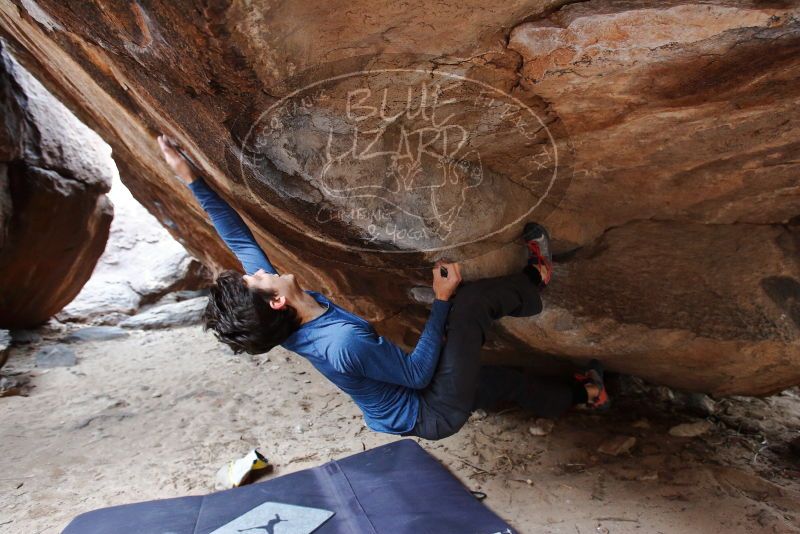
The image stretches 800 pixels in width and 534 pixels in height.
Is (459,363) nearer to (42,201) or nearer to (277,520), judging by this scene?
(277,520)

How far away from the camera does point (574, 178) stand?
2322mm

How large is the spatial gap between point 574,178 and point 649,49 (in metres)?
0.86

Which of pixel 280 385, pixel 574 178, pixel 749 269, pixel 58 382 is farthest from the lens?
pixel 58 382

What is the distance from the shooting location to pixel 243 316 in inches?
72.4

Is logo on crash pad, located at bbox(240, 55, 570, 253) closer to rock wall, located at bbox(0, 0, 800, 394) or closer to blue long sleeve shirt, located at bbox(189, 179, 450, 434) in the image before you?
rock wall, located at bbox(0, 0, 800, 394)

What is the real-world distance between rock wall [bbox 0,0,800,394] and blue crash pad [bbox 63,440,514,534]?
0.95 metres

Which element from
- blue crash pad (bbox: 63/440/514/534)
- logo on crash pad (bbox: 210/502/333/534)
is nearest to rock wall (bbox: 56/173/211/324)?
blue crash pad (bbox: 63/440/514/534)

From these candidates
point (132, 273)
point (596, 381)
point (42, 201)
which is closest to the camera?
point (596, 381)

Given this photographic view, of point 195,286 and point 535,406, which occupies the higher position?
point 195,286

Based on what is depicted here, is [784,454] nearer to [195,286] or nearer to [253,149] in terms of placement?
[253,149]

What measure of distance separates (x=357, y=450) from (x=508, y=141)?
2.06m

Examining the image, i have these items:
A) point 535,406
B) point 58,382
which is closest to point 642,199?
point 535,406

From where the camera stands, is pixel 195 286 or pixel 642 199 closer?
pixel 642 199

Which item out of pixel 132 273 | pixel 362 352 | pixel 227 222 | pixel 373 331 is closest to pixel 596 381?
pixel 373 331
